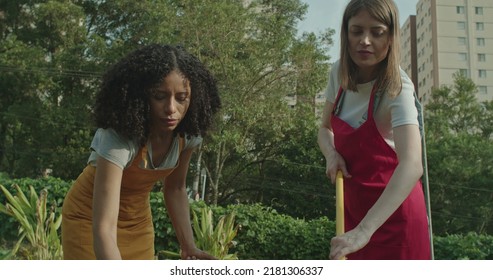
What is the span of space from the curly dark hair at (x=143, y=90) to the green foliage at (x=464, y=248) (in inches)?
243

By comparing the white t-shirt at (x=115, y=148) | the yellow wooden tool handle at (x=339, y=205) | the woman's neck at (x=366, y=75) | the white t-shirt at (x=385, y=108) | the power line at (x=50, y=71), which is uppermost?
the power line at (x=50, y=71)

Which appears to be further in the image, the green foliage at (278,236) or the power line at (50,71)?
the power line at (50,71)

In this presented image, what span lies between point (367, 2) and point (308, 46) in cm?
1628

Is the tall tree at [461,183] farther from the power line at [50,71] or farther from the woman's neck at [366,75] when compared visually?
the woman's neck at [366,75]

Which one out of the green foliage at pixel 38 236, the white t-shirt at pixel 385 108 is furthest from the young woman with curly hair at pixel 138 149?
the green foliage at pixel 38 236

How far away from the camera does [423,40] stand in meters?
59.9

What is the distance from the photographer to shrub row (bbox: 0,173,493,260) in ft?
23.7

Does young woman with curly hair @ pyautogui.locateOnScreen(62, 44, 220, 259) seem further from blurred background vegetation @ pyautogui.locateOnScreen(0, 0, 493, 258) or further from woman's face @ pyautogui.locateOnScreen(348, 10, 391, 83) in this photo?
blurred background vegetation @ pyautogui.locateOnScreen(0, 0, 493, 258)

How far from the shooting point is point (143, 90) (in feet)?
5.04

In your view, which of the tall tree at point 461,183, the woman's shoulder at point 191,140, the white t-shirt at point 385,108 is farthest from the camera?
the tall tree at point 461,183

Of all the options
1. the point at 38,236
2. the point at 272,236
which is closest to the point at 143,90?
the point at 38,236

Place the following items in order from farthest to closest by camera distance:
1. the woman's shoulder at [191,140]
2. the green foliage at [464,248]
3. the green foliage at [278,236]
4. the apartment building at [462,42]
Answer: the apartment building at [462,42], the green foliage at [278,236], the green foliage at [464,248], the woman's shoulder at [191,140]

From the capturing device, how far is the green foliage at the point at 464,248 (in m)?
7.08
